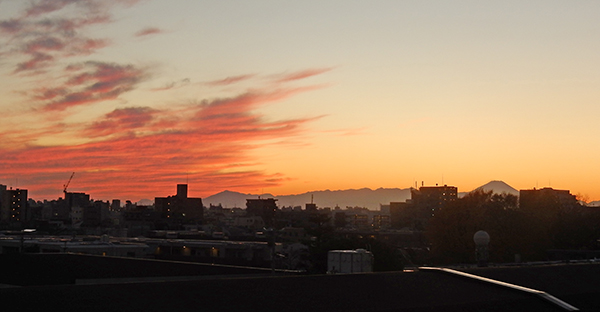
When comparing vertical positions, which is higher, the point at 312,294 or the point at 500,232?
the point at 312,294

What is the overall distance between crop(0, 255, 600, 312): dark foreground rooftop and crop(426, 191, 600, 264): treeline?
60678mm

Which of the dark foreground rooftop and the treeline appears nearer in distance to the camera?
the dark foreground rooftop

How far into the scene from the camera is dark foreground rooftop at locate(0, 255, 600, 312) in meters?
7.70

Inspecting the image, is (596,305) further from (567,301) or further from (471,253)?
(471,253)

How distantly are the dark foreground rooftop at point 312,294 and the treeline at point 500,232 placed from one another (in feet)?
199

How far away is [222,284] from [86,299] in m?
2.03

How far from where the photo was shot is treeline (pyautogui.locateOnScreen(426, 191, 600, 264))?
70500 mm

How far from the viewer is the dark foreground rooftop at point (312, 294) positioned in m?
7.70

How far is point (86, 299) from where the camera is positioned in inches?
303

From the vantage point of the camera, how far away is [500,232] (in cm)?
7219

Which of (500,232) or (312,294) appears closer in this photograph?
(312,294)

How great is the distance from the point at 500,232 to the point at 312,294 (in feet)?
222

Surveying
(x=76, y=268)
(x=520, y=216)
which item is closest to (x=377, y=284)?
(x=76, y=268)

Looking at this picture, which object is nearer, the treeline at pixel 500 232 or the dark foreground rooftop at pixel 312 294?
the dark foreground rooftop at pixel 312 294
